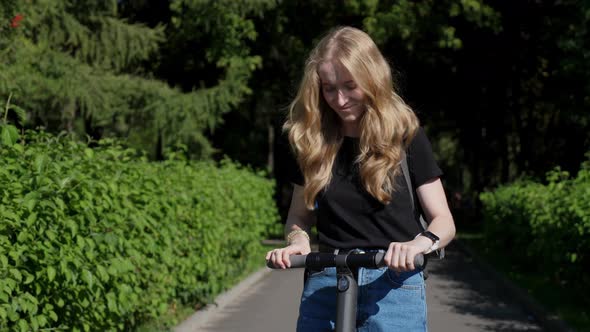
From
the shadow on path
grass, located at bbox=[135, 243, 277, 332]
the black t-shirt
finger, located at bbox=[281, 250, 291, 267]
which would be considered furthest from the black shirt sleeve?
the shadow on path

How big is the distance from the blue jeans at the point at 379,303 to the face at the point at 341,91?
0.51 metres

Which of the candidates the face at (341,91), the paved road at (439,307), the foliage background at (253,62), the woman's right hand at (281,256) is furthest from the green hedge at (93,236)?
the foliage background at (253,62)

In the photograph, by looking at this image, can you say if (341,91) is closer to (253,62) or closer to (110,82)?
(110,82)

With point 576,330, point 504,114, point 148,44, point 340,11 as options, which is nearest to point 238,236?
point 576,330

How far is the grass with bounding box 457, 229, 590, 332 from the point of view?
32.9 ft

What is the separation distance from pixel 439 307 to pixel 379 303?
896 centimetres

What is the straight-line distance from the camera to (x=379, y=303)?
310 centimetres

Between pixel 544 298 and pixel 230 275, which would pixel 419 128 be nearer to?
pixel 544 298

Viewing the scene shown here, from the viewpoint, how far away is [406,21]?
24969 millimetres

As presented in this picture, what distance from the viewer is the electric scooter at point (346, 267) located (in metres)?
2.95

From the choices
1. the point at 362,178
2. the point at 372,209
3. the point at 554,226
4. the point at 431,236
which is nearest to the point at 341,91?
the point at 362,178

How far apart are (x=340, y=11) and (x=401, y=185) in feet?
77.9

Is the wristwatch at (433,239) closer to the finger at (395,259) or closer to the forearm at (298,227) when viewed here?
the finger at (395,259)

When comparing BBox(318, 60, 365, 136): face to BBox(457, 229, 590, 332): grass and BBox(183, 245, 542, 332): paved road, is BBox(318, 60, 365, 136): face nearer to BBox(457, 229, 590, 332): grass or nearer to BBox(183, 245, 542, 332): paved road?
BBox(457, 229, 590, 332): grass
